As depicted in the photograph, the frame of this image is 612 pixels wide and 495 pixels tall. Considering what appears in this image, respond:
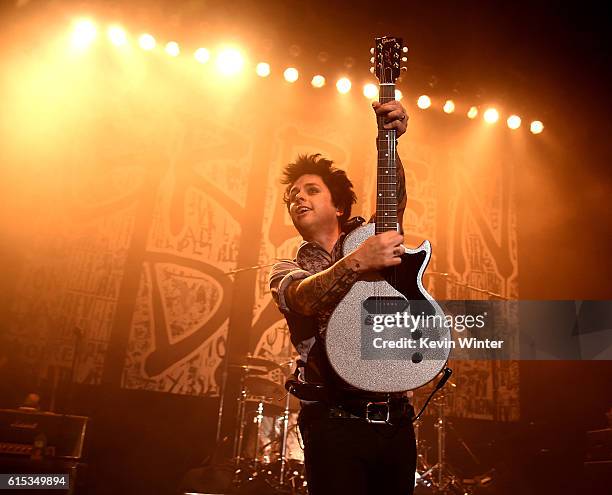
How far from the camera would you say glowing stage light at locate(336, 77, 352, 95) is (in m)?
6.91

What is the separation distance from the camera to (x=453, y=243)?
22.5 ft

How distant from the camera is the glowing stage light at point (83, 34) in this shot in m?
6.52

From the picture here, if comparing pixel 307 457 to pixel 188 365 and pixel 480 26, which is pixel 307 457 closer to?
pixel 188 365

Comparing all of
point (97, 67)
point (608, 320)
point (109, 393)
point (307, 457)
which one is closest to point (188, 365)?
point (109, 393)

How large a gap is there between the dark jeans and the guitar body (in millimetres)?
144

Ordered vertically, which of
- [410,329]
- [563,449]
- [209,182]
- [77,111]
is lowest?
[563,449]

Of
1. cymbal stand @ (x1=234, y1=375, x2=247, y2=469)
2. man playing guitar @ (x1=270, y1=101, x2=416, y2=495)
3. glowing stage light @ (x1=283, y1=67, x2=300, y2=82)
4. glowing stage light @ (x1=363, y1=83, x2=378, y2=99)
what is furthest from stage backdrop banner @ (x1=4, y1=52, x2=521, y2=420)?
man playing guitar @ (x1=270, y1=101, x2=416, y2=495)

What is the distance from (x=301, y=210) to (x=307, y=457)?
3.33ft

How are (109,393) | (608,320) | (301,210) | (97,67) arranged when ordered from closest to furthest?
(301,210)
(109,393)
(608,320)
(97,67)

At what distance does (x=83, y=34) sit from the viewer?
6582mm

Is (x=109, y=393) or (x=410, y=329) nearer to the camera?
(x=410, y=329)

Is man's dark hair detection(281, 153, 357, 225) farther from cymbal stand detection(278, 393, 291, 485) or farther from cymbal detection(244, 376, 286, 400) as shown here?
cymbal detection(244, 376, 286, 400)

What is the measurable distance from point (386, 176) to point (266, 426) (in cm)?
404

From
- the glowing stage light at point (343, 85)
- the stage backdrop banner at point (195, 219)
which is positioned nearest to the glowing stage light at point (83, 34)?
the stage backdrop banner at point (195, 219)
